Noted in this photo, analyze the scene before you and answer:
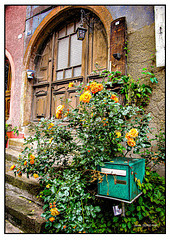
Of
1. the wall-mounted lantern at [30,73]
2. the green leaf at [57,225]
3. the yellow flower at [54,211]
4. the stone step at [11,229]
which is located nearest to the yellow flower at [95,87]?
the yellow flower at [54,211]

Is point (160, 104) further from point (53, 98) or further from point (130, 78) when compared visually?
point (53, 98)

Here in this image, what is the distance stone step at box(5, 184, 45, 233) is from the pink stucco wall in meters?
3.13

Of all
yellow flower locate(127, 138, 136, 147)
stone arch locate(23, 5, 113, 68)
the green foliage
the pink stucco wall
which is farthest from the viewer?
the pink stucco wall

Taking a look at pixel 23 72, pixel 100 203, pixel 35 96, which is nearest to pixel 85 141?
pixel 100 203

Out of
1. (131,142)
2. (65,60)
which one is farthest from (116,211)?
(65,60)

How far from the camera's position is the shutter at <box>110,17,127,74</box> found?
9.11 feet

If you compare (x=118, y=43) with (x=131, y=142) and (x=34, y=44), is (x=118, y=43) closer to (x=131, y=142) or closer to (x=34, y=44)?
(x=131, y=142)

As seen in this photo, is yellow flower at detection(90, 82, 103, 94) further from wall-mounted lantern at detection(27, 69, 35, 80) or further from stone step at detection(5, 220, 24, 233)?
wall-mounted lantern at detection(27, 69, 35, 80)

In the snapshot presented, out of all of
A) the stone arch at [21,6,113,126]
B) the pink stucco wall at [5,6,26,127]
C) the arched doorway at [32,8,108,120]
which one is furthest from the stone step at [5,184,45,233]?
the pink stucco wall at [5,6,26,127]

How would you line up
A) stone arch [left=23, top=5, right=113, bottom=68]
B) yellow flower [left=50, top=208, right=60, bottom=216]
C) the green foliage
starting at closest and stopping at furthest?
yellow flower [left=50, top=208, right=60, bottom=216]
the green foliage
stone arch [left=23, top=5, right=113, bottom=68]

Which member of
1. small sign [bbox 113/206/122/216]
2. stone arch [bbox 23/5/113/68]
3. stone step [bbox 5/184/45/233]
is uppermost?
stone arch [bbox 23/5/113/68]

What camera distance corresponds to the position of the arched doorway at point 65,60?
3848 millimetres

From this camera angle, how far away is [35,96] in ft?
16.6

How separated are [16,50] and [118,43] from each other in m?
3.87
